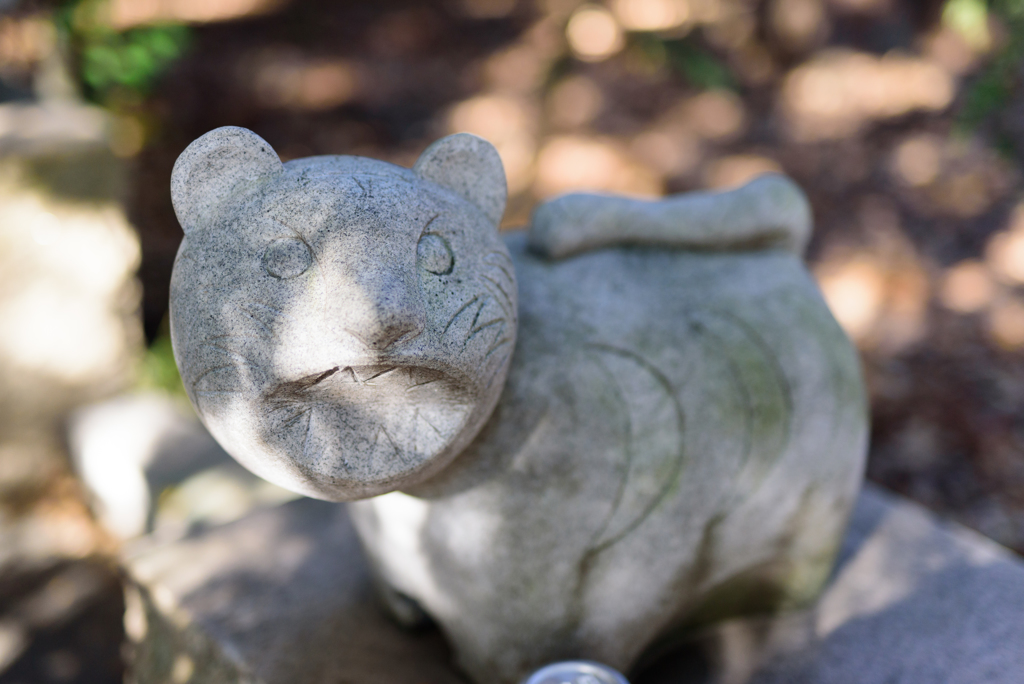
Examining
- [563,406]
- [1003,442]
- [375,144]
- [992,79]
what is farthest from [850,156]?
[563,406]

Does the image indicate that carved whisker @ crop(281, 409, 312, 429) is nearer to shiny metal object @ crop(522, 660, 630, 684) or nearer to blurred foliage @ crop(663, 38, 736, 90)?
shiny metal object @ crop(522, 660, 630, 684)

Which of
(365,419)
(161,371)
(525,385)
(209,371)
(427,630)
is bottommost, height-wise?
(161,371)

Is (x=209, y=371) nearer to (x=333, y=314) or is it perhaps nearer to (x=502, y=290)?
(x=333, y=314)

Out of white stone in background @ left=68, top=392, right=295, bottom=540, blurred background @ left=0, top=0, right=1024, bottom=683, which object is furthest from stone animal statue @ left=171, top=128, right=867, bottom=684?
blurred background @ left=0, top=0, right=1024, bottom=683

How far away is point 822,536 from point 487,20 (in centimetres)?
650

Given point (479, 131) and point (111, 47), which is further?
point (479, 131)

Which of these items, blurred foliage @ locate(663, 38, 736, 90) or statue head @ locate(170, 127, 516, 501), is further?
blurred foliage @ locate(663, 38, 736, 90)

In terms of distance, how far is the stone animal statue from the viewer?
1.15m

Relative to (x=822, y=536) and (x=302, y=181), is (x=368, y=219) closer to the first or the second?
(x=302, y=181)

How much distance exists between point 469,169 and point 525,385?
40 centimetres

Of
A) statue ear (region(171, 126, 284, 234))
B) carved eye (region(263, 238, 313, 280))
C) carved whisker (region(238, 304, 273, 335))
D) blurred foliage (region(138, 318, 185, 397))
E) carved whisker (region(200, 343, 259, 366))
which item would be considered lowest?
blurred foliage (region(138, 318, 185, 397))

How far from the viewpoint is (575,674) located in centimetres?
141

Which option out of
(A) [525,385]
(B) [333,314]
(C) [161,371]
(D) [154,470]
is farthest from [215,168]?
(C) [161,371]

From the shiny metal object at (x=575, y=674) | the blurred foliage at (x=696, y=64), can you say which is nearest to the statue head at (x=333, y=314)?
the shiny metal object at (x=575, y=674)
